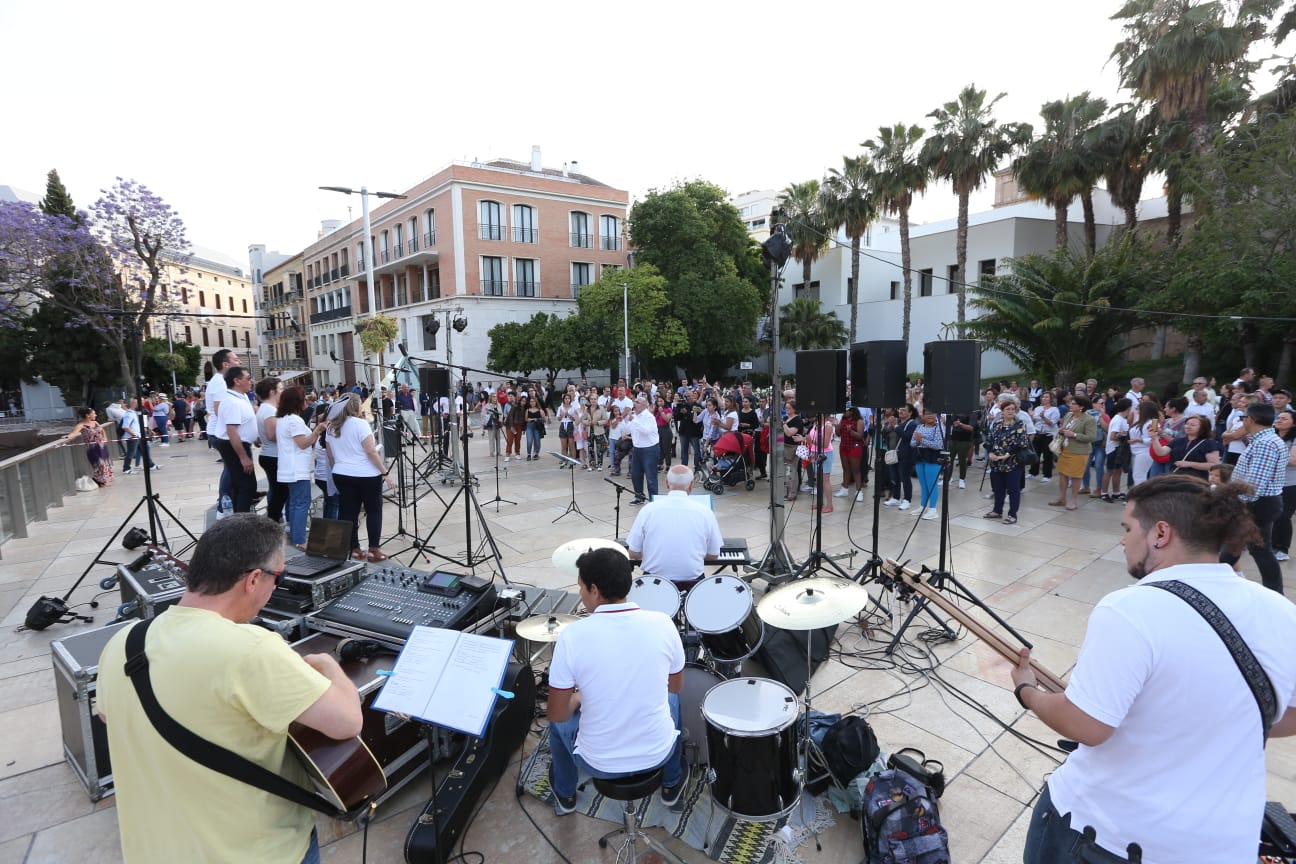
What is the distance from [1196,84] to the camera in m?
16.6

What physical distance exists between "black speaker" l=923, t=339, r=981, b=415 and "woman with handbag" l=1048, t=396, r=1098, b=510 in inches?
199

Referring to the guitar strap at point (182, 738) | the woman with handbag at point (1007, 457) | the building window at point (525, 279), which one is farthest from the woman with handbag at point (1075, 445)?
the building window at point (525, 279)

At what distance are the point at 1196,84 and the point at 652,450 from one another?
18.6m

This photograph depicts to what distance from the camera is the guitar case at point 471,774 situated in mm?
2791

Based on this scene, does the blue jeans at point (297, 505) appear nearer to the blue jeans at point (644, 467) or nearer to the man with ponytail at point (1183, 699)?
the blue jeans at point (644, 467)

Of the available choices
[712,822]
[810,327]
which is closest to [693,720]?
[712,822]

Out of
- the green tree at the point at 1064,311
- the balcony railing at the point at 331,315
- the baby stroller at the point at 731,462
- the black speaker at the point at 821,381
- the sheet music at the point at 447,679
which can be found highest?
the balcony railing at the point at 331,315

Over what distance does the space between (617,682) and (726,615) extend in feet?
4.34

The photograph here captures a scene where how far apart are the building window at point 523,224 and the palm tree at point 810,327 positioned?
1454 centimetres

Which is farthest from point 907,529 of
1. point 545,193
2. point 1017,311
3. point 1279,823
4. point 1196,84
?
point 545,193

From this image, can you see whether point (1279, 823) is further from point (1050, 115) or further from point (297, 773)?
point (1050, 115)

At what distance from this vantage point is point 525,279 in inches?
1361

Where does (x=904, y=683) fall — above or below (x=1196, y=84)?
below

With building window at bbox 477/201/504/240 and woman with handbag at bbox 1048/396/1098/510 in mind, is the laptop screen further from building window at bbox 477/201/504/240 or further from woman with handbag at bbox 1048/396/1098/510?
building window at bbox 477/201/504/240
